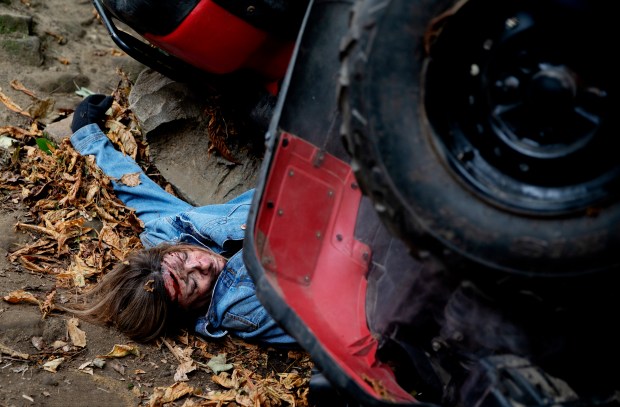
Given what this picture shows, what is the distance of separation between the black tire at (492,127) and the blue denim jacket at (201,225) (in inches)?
85.6

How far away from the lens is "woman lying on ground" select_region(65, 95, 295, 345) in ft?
11.9

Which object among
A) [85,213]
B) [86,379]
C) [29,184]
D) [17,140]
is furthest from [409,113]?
[17,140]

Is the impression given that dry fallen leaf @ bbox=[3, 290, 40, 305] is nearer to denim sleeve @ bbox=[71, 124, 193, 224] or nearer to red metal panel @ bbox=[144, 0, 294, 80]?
denim sleeve @ bbox=[71, 124, 193, 224]

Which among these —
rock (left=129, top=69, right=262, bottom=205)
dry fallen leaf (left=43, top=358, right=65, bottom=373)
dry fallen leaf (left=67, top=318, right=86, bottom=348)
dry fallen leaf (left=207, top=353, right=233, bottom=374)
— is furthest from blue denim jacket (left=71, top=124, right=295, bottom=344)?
dry fallen leaf (left=43, top=358, right=65, bottom=373)

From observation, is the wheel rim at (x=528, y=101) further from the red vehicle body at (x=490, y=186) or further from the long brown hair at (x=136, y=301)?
the long brown hair at (x=136, y=301)

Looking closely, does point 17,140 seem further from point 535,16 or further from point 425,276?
point 535,16

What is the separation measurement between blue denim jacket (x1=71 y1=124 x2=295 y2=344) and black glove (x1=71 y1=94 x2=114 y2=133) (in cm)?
7

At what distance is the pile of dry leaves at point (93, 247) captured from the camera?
3158mm

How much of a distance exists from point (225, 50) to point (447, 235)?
2.01 metres

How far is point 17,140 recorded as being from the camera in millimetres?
4535

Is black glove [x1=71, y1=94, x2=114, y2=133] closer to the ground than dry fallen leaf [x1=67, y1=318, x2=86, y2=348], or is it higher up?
higher up

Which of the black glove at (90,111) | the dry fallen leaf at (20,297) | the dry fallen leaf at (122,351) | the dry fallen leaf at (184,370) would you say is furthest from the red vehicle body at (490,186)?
the black glove at (90,111)

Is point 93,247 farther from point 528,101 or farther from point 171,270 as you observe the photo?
point 528,101

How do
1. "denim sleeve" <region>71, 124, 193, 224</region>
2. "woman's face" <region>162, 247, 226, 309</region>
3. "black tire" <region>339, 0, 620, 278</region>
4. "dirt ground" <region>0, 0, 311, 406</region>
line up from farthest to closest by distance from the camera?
"denim sleeve" <region>71, 124, 193, 224</region> < "woman's face" <region>162, 247, 226, 309</region> < "dirt ground" <region>0, 0, 311, 406</region> < "black tire" <region>339, 0, 620, 278</region>
